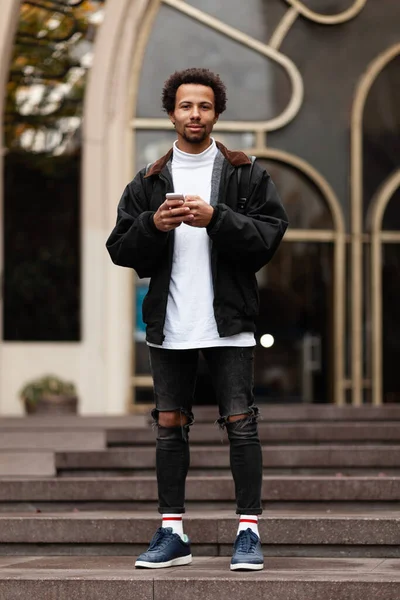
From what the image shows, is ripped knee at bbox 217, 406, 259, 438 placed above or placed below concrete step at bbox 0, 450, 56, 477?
above

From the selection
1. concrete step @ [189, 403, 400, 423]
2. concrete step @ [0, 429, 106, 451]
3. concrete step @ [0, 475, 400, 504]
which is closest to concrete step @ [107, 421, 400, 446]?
concrete step @ [0, 429, 106, 451]

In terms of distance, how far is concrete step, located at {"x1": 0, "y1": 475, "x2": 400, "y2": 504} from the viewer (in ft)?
20.2

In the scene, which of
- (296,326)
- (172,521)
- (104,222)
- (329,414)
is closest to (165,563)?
(172,521)

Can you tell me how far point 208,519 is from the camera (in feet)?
18.2

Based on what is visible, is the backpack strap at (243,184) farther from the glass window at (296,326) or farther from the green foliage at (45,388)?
the glass window at (296,326)

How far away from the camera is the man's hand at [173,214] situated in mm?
4578

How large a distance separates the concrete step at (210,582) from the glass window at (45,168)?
7520 mm

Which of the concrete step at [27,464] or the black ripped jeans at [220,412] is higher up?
the black ripped jeans at [220,412]

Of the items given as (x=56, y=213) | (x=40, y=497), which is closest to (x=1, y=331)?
(x=56, y=213)

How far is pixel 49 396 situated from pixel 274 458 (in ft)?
17.6

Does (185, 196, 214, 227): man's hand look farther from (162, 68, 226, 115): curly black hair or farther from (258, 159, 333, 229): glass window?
(258, 159, 333, 229): glass window

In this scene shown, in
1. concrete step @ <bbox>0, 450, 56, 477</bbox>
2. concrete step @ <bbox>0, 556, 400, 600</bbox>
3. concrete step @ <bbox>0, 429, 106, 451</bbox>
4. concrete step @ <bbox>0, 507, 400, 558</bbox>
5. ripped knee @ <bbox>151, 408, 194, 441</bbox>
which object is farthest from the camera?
concrete step @ <bbox>0, 429, 106, 451</bbox>

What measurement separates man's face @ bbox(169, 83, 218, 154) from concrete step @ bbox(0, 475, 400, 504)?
2.08 meters

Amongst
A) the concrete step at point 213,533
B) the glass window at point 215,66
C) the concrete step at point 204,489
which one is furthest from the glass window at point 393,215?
the concrete step at point 213,533
